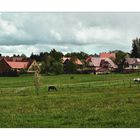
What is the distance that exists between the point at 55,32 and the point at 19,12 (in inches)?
49.6

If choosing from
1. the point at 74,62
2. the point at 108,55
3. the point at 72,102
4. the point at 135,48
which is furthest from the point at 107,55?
the point at 72,102

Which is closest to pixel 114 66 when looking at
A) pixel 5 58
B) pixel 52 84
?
pixel 52 84

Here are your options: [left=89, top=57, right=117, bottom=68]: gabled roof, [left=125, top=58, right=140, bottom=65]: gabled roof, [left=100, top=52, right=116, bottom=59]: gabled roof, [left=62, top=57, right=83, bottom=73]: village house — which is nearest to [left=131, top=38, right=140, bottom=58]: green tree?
[left=125, top=58, right=140, bottom=65]: gabled roof

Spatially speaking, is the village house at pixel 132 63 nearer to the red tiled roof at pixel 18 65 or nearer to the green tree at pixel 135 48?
the green tree at pixel 135 48

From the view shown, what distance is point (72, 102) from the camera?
18.2 meters

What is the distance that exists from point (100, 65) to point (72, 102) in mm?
1526

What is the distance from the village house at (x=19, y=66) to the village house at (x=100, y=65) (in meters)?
1.67

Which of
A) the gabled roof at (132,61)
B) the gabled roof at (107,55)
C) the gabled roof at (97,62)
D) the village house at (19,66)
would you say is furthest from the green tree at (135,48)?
the village house at (19,66)

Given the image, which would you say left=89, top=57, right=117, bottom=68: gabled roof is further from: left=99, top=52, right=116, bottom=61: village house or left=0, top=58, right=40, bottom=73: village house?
left=0, top=58, right=40, bottom=73: village house

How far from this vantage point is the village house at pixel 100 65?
692 inches

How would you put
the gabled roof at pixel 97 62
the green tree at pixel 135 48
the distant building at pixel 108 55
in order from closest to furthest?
the green tree at pixel 135 48, the distant building at pixel 108 55, the gabled roof at pixel 97 62

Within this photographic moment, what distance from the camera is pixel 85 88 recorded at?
2009 centimetres

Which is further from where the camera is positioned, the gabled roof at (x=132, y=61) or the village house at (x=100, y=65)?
the village house at (x=100, y=65)
